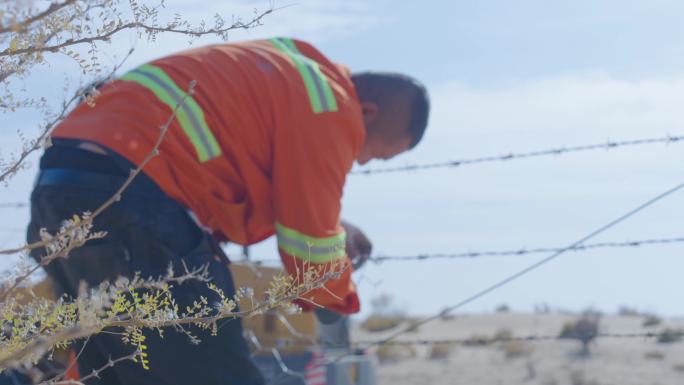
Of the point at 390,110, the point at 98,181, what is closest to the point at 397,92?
the point at 390,110

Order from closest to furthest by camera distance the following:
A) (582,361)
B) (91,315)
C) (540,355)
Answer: (91,315)
(582,361)
(540,355)

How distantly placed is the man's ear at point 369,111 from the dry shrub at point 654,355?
11.6 meters

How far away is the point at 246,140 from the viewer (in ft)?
13.5

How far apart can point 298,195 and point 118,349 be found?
0.72 m

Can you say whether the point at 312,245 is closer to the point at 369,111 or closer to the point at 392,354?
the point at 369,111

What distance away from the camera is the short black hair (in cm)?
461

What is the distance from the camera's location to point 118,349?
3.88m

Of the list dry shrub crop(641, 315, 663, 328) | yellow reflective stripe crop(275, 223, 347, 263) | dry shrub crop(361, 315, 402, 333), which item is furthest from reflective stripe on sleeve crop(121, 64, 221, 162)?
dry shrub crop(641, 315, 663, 328)

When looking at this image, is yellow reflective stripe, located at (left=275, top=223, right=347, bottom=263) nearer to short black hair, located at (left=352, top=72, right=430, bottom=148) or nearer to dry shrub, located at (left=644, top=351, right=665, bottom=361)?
short black hair, located at (left=352, top=72, right=430, bottom=148)

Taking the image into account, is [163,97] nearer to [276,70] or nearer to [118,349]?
[276,70]

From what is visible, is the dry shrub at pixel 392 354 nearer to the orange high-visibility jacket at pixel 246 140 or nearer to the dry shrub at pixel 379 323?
the dry shrub at pixel 379 323

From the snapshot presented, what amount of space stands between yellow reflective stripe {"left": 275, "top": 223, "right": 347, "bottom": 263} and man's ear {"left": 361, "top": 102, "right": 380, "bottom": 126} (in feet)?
2.13

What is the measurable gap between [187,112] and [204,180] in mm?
216

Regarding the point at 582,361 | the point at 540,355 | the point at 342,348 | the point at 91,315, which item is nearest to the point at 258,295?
the point at 342,348
